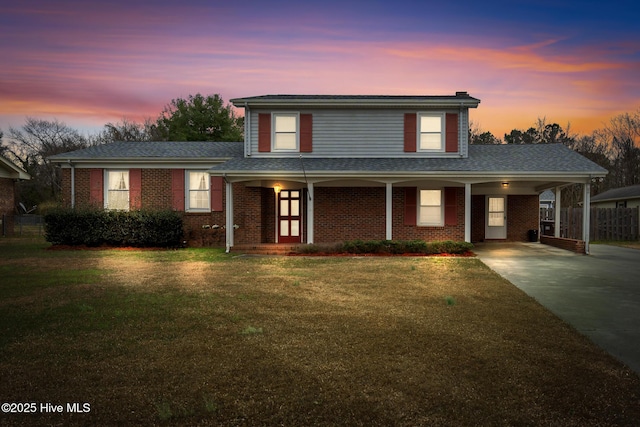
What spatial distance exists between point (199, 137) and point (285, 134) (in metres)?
22.0

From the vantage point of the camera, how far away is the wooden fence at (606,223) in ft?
68.1

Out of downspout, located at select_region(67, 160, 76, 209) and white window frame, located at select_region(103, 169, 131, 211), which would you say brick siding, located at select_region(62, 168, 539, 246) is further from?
white window frame, located at select_region(103, 169, 131, 211)

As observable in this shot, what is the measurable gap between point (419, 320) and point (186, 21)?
14.8 m

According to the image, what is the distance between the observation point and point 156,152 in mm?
17094

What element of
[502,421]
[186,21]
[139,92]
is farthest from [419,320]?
[139,92]

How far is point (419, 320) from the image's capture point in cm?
554

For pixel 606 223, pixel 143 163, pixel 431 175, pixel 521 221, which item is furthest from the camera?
pixel 606 223

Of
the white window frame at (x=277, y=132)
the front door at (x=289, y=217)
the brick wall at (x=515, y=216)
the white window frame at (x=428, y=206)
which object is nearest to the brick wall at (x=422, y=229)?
the white window frame at (x=428, y=206)

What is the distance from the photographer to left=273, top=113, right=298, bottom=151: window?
16.0m

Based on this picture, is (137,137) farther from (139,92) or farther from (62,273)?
(62,273)

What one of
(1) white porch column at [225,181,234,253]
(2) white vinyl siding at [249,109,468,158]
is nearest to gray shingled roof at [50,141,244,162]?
(2) white vinyl siding at [249,109,468,158]

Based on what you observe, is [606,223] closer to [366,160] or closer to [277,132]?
[366,160]

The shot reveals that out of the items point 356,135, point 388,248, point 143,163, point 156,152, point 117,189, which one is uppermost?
point 356,135

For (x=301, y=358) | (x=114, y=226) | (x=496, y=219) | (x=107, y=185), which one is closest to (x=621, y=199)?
(x=496, y=219)
